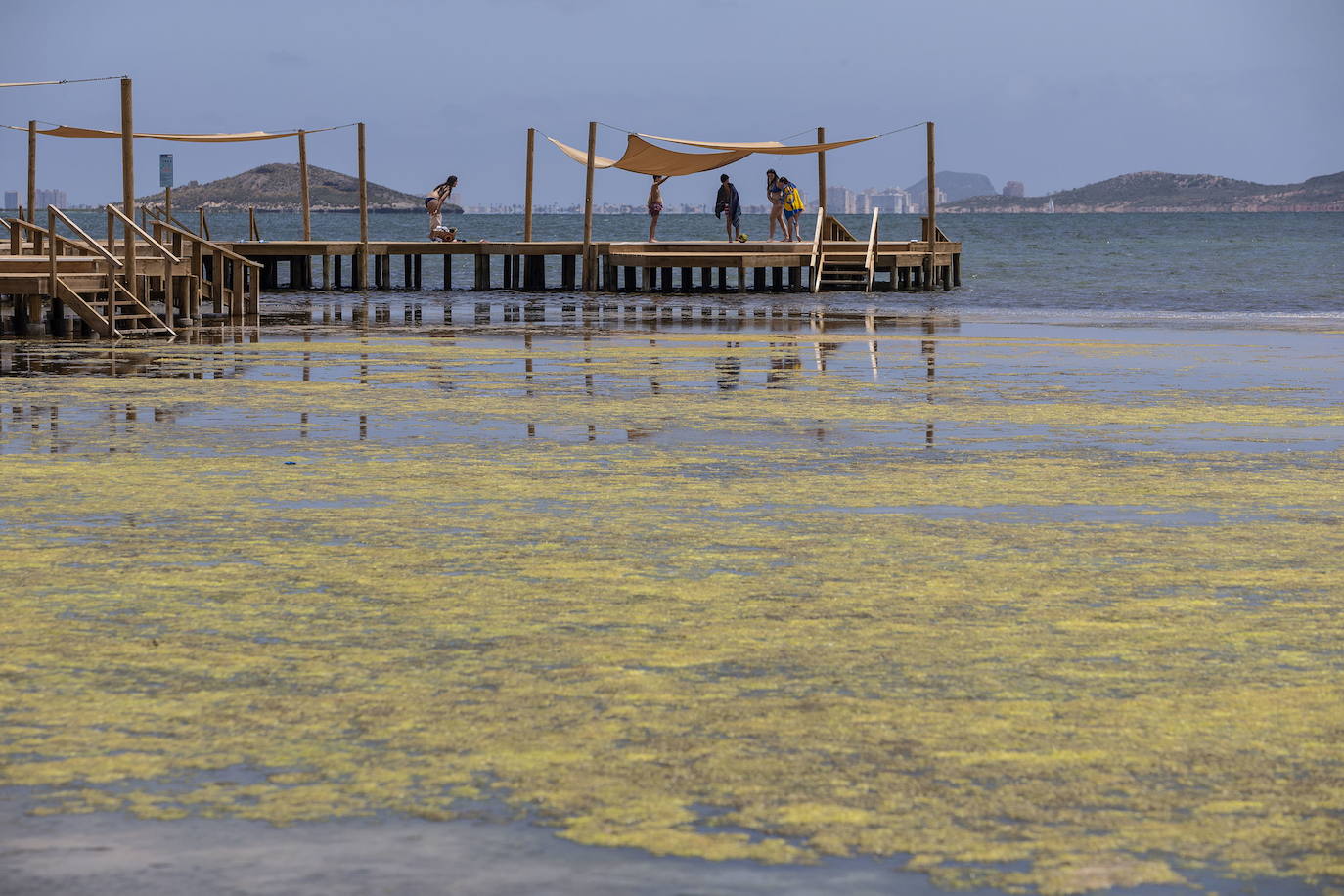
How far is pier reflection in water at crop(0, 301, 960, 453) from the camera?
38.7 ft

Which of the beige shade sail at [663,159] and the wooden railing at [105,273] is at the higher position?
the beige shade sail at [663,159]

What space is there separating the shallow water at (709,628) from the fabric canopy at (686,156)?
2161cm

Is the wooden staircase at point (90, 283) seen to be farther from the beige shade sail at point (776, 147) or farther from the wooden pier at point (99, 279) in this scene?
the beige shade sail at point (776, 147)

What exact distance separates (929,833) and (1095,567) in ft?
10.6

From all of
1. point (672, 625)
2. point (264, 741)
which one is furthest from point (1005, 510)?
point (264, 741)

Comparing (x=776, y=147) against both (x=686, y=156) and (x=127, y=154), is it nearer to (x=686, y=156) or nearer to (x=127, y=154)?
(x=686, y=156)

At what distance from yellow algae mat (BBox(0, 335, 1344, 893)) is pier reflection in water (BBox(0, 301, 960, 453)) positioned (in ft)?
0.58

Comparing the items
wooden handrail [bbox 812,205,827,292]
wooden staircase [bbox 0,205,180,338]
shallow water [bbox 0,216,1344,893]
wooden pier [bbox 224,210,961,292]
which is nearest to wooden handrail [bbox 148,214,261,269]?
wooden staircase [bbox 0,205,180,338]

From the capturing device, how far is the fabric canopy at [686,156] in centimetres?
3431

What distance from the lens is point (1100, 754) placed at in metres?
4.51

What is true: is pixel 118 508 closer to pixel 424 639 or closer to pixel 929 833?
pixel 424 639

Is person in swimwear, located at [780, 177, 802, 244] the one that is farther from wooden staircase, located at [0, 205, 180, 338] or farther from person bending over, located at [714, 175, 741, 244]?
wooden staircase, located at [0, 205, 180, 338]

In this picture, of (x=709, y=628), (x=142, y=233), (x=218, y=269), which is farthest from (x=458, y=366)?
(x=709, y=628)

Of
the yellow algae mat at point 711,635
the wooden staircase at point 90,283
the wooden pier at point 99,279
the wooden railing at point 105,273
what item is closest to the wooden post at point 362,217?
the wooden pier at point 99,279
